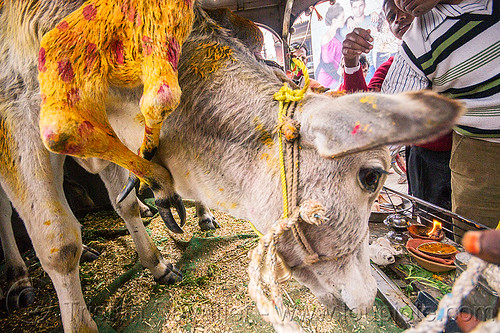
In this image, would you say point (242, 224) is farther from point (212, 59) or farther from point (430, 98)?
point (430, 98)

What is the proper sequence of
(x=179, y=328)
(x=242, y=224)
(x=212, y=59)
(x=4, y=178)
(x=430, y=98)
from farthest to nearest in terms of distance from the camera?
(x=242, y=224) < (x=179, y=328) < (x=4, y=178) < (x=212, y=59) < (x=430, y=98)

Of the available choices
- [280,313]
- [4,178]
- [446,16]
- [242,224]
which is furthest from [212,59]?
[242,224]

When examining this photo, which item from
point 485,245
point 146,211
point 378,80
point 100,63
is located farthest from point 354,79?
point 146,211

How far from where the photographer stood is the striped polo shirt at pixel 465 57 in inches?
68.4

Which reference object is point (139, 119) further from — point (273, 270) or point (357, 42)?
point (357, 42)

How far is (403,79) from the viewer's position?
2137 mm

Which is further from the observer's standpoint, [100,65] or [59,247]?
[59,247]

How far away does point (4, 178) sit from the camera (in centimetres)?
160

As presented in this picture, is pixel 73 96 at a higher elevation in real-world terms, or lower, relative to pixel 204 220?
higher

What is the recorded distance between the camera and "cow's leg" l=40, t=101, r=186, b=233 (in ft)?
3.40

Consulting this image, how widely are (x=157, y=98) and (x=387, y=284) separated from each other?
2.36 meters

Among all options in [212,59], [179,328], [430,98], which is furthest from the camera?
[179,328]

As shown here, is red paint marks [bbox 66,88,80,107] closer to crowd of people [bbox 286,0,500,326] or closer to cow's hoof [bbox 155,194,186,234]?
cow's hoof [bbox 155,194,186,234]

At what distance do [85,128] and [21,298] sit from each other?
8.84 ft
